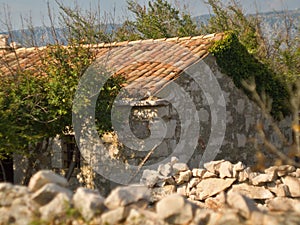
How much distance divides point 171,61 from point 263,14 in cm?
1365

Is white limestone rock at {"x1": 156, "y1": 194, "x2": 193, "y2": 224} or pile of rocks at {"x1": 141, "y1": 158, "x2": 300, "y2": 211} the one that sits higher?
white limestone rock at {"x1": 156, "y1": 194, "x2": 193, "y2": 224}

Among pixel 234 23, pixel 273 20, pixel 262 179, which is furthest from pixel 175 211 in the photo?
pixel 273 20

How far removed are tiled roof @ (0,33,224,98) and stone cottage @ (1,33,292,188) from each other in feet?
0.06

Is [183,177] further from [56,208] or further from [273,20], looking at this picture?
[273,20]

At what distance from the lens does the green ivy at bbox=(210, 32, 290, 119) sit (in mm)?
10766

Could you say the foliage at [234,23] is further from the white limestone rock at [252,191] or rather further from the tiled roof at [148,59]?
the white limestone rock at [252,191]

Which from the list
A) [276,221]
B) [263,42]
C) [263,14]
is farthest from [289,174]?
[263,14]

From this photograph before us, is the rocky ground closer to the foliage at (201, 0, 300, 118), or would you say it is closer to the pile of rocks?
the foliage at (201, 0, 300, 118)

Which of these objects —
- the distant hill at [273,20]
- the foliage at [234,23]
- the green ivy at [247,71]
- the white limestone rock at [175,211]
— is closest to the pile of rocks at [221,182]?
the green ivy at [247,71]

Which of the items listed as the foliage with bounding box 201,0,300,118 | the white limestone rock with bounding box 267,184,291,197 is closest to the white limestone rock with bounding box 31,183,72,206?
the foliage with bounding box 201,0,300,118

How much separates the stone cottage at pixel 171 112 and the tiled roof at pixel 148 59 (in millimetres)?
19

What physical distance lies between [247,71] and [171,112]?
2.78 metres

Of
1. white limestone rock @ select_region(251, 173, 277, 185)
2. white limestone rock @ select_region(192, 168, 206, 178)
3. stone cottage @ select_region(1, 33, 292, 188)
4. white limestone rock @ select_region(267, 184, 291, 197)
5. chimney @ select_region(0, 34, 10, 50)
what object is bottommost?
white limestone rock @ select_region(267, 184, 291, 197)

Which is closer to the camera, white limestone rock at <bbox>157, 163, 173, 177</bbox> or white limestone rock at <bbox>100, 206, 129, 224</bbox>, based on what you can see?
white limestone rock at <bbox>100, 206, 129, 224</bbox>
